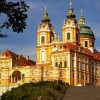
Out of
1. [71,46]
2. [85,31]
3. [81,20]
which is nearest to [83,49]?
[71,46]

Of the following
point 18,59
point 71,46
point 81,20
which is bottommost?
point 18,59

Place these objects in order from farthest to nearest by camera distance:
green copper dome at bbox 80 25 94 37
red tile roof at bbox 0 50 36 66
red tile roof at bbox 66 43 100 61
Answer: green copper dome at bbox 80 25 94 37 → red tile roof at bbox 0 50 36 66 → red tile roof at bbox 66 43 100 61

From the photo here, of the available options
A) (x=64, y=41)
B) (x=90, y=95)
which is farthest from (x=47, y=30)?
(x=90, y=95)

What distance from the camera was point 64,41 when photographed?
115375 millimetres

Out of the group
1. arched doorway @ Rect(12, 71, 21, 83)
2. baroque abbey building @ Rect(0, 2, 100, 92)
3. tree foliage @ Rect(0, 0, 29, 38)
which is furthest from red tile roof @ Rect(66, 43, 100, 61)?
tree foliage @ Rect(0, 0, 29, 38)

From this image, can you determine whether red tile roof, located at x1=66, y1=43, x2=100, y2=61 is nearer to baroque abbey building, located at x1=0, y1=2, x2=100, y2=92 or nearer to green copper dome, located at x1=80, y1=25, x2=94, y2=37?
baroque abbey building, located at x1=0, y1=2, x2=100, y2=92

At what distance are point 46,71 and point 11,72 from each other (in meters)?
8.07

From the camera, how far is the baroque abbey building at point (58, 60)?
106125mm

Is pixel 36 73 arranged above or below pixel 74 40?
below

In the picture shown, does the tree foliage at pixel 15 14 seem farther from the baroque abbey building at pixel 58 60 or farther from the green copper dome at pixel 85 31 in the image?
the green copper dome at pixel 85 31

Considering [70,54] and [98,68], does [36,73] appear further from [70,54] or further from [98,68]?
[98,68]

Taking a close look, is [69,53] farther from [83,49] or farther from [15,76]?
[15,76]

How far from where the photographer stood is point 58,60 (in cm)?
10756

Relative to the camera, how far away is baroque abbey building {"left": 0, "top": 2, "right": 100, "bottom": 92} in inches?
4178
